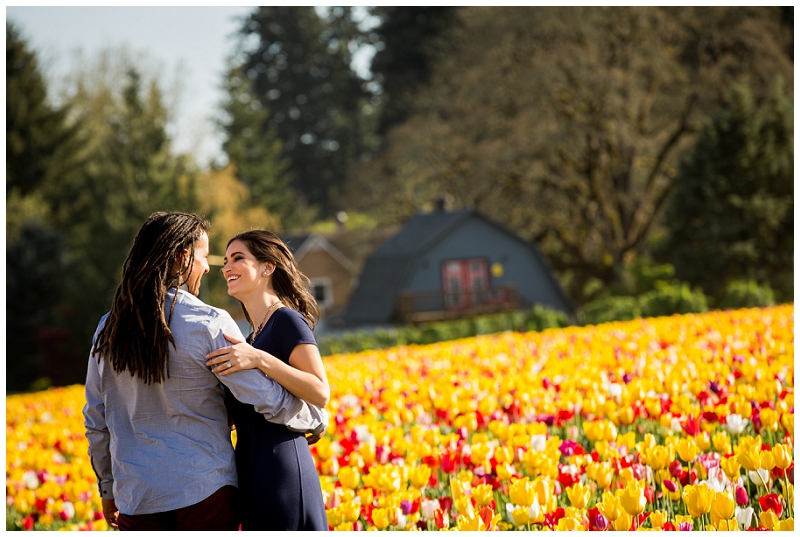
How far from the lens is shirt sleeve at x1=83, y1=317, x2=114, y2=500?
2.73 meters

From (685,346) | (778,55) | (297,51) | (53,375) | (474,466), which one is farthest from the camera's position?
(297,51)

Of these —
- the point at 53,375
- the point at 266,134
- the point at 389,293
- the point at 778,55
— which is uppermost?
the point at 266,134

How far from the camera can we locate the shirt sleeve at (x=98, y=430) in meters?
2.73

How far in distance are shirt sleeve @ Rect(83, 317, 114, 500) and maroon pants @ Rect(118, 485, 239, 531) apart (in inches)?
9.0

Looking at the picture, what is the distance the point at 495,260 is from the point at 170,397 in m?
28.8

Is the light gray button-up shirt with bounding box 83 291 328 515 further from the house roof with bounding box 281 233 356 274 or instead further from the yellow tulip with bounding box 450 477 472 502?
the house roof with bounding box 281 233 356 274

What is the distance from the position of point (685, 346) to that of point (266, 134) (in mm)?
48812

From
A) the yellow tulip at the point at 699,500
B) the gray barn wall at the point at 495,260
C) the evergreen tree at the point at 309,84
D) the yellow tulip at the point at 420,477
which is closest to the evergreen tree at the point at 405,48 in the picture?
the evergreen tree at the point at 309,84

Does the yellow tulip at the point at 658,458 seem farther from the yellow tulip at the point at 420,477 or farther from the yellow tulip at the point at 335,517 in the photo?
the yellow tulip at the point at 335,517

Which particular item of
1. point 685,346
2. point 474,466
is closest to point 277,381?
Result: point 474,466

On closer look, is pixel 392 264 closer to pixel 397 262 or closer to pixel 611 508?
pixel 397 262

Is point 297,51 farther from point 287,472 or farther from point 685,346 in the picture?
point 287,472

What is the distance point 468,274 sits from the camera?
30.9 meters

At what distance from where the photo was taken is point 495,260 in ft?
102
